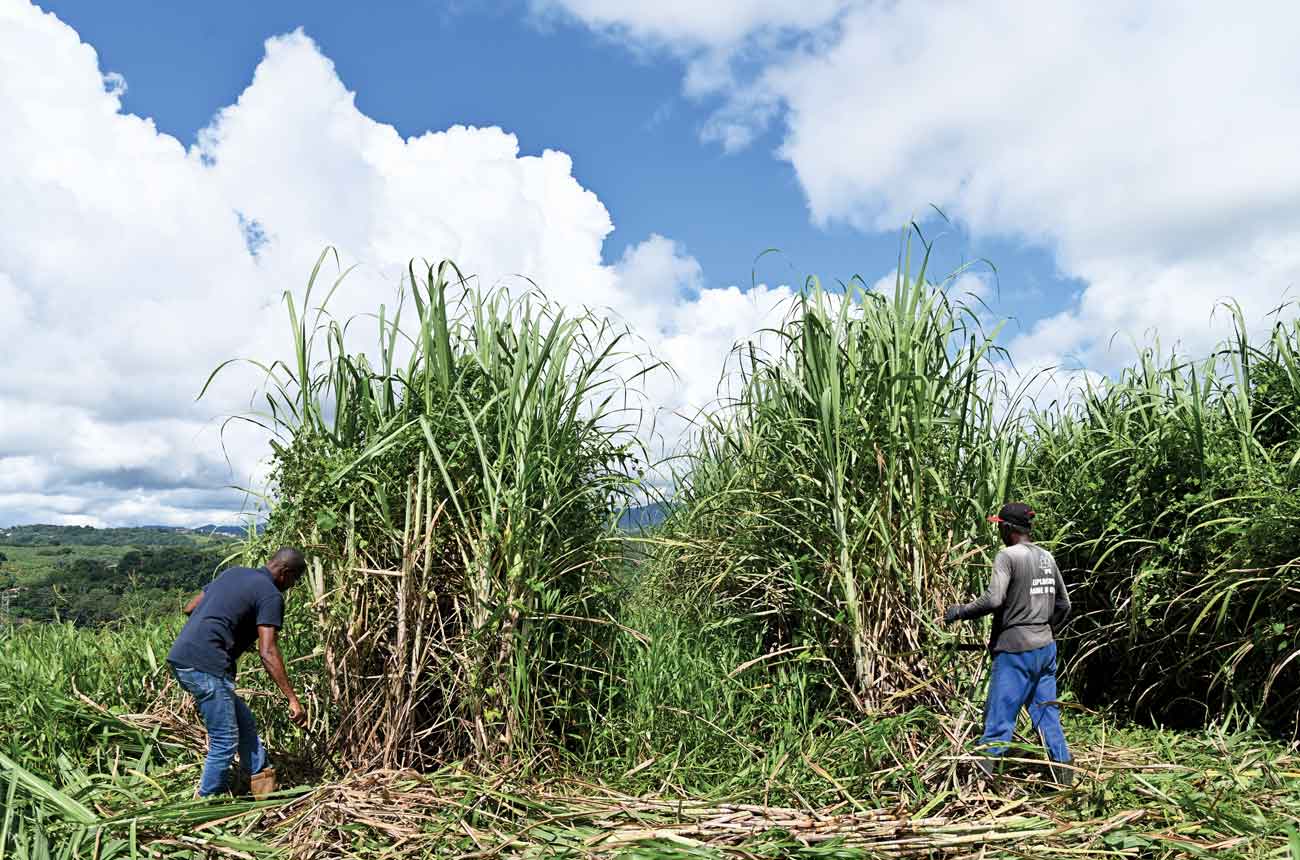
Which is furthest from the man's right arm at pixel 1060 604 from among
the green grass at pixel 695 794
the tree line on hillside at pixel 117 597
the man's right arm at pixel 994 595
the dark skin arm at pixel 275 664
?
the tree line on hillside at pixel 117 597

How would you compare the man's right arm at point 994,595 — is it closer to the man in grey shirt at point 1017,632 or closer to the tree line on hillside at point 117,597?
the man in grey shirt at point 1017,632

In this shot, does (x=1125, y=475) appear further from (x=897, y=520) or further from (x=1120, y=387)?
(x=897, y=520)

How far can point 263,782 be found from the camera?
3.62 metres

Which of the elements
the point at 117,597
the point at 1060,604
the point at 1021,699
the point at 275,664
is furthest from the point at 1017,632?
the point at 117,597

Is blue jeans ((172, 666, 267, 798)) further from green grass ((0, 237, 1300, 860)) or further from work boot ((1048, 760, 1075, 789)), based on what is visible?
work boot ((1048, 760, 1075, 789))

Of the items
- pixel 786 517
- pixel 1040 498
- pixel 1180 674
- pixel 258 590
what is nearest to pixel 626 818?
pixel 786 517

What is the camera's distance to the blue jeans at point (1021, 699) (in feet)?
11.4

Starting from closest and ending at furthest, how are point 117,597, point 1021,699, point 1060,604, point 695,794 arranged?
point 695,794 → point 1021,699 → point 1060,604 → point 117,597

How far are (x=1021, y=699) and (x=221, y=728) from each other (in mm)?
3695

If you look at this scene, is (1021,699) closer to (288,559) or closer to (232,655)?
(288,559)

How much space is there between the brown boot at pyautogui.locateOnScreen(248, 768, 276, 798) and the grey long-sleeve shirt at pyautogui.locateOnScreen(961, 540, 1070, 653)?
10.7 feet

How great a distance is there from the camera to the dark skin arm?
362 cm

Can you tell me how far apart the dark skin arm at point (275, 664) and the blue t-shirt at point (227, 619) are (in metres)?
0.05

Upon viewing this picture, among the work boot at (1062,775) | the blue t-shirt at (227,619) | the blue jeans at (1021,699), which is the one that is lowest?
the work boot at (1062,775)
